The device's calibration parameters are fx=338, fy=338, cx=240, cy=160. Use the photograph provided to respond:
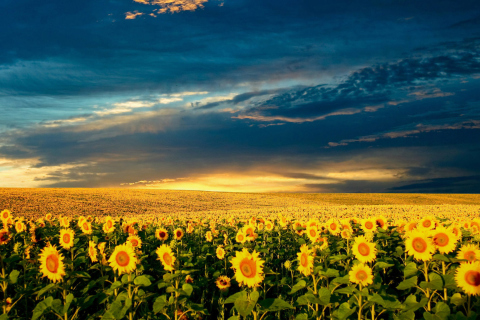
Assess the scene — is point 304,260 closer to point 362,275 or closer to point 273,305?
point 362,275

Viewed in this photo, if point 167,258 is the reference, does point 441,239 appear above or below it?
above

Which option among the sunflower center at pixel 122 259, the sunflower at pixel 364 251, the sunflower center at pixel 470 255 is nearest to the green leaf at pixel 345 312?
the sunflower at pixel 364 251

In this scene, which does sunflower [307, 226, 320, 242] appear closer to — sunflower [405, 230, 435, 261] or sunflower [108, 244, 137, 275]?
sunflower [405, 230, 435, 261]

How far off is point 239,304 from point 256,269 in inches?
21.7

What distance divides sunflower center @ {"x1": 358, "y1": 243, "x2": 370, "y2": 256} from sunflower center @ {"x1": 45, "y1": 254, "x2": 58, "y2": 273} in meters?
5.11

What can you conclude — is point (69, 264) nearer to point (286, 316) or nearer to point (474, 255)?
point (286, 316)

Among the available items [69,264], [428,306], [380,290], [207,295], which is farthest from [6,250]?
[428,306]

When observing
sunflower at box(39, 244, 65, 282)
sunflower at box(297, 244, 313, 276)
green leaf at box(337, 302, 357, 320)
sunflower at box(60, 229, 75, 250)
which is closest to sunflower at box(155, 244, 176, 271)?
sunflower at box(39, 244, 65, 282)

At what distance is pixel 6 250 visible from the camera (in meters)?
8.92

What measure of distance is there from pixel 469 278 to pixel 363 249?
1830 millimetres

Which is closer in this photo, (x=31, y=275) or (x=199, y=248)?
(x=31, y=275)

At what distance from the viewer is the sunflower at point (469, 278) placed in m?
4.35

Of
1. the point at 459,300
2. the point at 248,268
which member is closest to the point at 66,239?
the point at 248,268

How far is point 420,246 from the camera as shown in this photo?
5.56 meters
